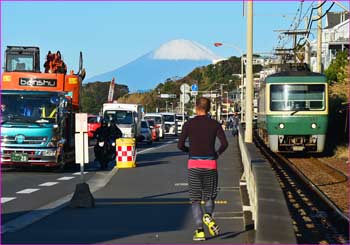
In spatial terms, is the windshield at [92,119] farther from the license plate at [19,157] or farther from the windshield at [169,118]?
the license plate at [19,157]

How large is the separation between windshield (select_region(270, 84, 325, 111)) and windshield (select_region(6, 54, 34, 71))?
9390 millimetres

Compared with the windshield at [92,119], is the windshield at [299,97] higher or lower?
higher

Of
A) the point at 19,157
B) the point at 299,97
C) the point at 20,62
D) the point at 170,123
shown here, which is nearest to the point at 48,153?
the point at 19,157

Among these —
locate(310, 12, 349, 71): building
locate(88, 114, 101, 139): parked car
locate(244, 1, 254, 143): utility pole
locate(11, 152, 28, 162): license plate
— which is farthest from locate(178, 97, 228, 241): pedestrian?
locate(310, 12, 349, 71): building

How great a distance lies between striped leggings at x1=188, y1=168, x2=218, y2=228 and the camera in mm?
9820

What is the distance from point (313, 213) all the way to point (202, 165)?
14.6 feet

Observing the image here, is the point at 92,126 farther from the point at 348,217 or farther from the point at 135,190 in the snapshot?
the point at 348,217

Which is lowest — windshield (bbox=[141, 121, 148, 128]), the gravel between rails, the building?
the gravel between rails

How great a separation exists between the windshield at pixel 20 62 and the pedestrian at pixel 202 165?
1714 cm

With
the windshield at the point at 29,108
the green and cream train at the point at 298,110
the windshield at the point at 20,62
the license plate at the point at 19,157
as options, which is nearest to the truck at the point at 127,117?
the green and cream train at the point at 298,110

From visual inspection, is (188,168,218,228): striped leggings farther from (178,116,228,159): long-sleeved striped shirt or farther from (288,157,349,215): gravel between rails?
(288,157,349,215): gravel between rails

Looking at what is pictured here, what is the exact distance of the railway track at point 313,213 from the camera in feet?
35.4

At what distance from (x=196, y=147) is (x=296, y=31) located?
4423 cm

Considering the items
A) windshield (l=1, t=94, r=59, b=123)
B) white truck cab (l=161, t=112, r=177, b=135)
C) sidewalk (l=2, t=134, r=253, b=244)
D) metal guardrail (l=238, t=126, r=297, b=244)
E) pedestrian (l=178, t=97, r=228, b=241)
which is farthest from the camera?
white truck cab (l=161, t=112, r=177, b=135)
